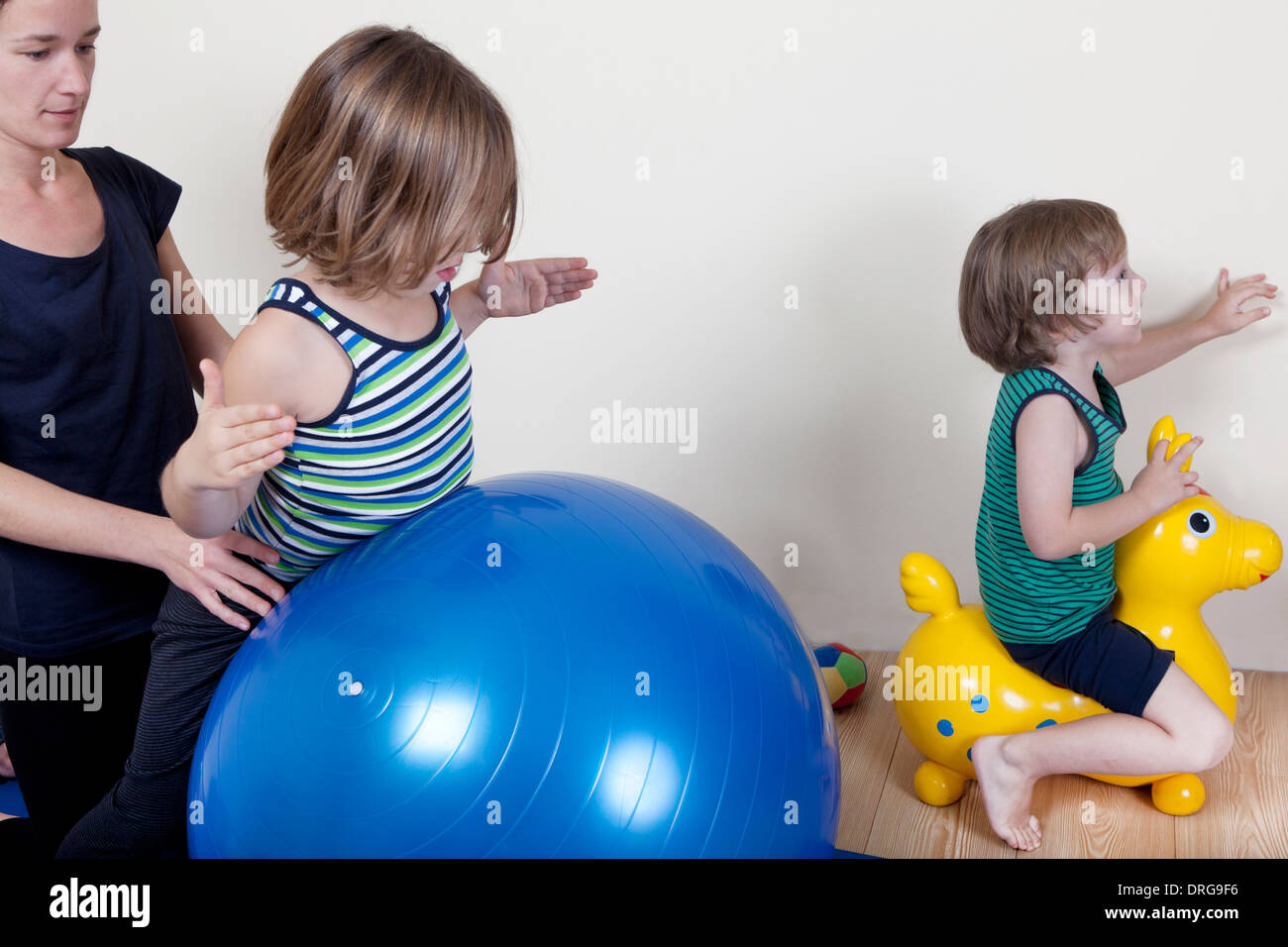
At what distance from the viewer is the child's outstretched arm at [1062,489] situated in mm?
1733

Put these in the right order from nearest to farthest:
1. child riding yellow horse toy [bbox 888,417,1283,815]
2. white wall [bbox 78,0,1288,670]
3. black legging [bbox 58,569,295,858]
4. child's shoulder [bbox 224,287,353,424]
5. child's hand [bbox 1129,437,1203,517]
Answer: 1. child's shoulder [bbox 224,287,353,424]
2. black legging [bbox 58,569,295,858]
3. child's hand [bbox 1129,437,1203,517]
4. child riding yellow horse toy [bbox 888,417,1283,815]
5. white wall [bbox 78,0,1288,670]

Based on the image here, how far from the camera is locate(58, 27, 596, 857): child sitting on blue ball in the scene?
1249mm

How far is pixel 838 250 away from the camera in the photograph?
217 centimetres

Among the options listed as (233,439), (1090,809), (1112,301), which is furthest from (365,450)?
(1090,809)

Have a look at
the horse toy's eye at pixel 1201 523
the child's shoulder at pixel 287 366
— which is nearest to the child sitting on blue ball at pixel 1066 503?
the horse toy's eye at pixel 1201 523

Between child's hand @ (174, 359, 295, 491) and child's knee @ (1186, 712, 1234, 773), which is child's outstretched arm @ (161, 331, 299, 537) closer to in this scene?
child's hand @ (174, 359, 295, 491)

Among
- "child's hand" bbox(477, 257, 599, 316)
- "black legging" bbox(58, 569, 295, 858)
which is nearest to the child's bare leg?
"child's hand" bbox(477, 257, 599, 316)

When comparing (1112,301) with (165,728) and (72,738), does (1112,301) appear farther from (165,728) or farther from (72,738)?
(72,738)

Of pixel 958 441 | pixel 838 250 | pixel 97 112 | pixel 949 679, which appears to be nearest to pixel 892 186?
pixel 838 250

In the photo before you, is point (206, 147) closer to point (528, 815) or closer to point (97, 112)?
point (97, 112)

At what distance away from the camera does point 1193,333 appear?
1.96m

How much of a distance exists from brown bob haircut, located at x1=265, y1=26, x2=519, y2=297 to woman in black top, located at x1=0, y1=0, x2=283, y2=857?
31cm

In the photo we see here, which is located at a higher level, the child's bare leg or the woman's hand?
the woman's hand

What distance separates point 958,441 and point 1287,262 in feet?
2.04
